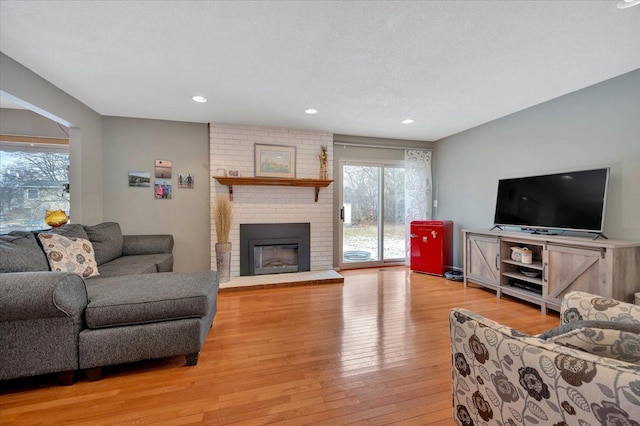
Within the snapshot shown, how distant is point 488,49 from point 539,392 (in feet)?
7.69

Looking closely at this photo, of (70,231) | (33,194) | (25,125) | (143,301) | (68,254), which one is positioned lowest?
(143,301)

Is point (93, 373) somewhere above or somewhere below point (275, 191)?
below

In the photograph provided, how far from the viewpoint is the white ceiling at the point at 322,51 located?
1657mm

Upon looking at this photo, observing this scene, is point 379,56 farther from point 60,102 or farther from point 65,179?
point 65,179

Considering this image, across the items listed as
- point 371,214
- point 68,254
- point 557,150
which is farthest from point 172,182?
point 557,150

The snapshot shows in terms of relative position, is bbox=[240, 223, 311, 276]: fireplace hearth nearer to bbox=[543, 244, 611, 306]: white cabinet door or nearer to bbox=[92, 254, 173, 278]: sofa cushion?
bbox=[92, 254, 173, 278]: sofa cushion

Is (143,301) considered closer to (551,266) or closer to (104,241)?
(104,241)

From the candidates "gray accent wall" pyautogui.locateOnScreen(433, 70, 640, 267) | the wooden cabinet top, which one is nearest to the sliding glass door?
"gray accent wall" pyautogui.locateOnScreen(433, 70, 640, 267)

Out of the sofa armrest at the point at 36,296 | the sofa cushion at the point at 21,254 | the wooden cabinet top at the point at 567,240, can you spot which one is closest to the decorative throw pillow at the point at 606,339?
the wooden cabinet top at the point at 567,240

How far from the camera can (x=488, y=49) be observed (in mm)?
2035

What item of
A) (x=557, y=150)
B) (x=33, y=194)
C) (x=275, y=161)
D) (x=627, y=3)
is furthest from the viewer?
(x=275, y=161)

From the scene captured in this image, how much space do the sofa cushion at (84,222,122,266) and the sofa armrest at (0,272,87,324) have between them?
4.76ft

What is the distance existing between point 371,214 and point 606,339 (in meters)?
4.07

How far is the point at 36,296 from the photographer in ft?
4.77
